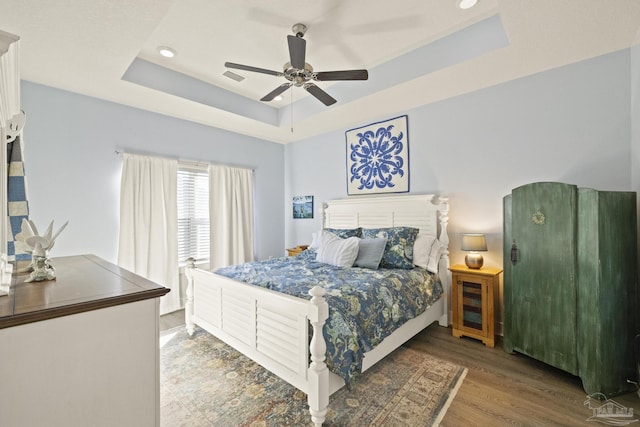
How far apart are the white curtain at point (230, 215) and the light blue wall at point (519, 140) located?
Answer: 2295 mm

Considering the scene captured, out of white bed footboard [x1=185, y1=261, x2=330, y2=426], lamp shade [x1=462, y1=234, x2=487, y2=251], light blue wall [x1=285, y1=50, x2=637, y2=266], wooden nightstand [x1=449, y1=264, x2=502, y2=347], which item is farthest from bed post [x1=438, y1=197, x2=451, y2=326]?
white bed footboard [x1=185, y1=261, x2=330, y2=426]

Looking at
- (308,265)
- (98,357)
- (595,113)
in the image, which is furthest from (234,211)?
(595,113)

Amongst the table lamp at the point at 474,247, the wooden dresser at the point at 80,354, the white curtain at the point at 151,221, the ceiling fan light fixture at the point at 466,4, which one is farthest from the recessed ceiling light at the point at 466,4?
the white curtain at the point at 151,221

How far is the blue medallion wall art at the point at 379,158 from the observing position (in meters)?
3.67

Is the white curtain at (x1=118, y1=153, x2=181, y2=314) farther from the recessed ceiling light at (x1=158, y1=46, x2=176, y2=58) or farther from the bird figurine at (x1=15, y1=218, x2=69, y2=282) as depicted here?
the bird figurine at (x1=15, y1=218, x2=69, y2=282)

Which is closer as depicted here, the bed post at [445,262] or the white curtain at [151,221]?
the bed post at [445,262]

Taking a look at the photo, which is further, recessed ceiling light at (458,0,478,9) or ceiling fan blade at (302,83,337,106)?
ceiling fan blade at (302,83,337,106)

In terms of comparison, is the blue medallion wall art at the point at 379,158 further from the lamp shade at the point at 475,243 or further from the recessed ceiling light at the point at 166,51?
the recessed ceiling light at the point at 166,51

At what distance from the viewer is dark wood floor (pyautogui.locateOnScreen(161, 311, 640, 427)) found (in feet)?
5.80

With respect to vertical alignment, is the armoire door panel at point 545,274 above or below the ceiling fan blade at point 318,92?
below

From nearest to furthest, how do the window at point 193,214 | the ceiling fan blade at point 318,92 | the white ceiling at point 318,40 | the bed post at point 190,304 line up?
the white ceiling at point 318,40 < the ceiling fan blade at point 318,92 < the bed post at point 190,304 < the window at point 193,214

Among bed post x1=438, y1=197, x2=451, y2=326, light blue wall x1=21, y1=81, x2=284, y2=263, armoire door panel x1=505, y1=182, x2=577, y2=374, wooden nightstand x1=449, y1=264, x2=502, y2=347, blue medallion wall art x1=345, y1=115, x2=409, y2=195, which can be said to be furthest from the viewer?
blue medallion wall art x1=345, y1=115, x2=409, y2=195

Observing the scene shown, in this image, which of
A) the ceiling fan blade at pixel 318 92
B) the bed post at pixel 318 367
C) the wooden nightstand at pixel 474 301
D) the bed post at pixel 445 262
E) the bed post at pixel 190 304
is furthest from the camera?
the bed post at pixel 445 262

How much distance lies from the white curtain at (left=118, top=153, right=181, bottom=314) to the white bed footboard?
3.73 ft
